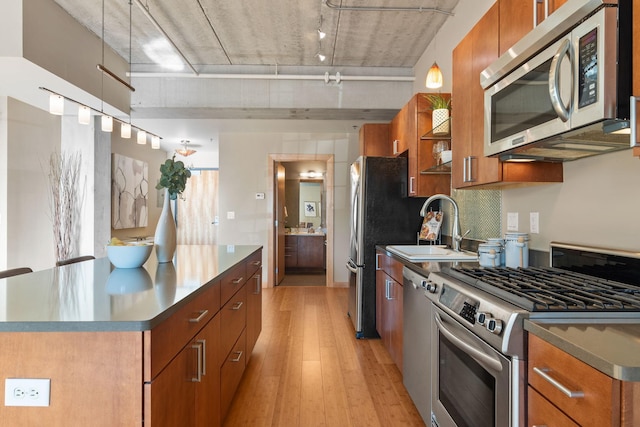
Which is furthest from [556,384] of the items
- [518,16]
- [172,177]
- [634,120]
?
[172,177]

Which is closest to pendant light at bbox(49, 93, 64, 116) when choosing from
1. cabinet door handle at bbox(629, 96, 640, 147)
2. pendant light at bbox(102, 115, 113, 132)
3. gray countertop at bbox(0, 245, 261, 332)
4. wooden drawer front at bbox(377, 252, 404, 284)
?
pendant light at bbox(102, 115, 113, 132)

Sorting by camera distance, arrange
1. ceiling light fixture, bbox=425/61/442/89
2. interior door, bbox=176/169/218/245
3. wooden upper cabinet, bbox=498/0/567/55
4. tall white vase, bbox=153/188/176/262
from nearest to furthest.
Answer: wooden upper cabinet, bbox=498/0/567/55 → tall white vase, bbox=153/188/176/262 → ceiling light fixture, bbox=425/61/442/89 → interior door, bbox=176/169/218/245

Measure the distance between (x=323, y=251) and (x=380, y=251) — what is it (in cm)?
410

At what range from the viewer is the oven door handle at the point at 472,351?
1.15 meters

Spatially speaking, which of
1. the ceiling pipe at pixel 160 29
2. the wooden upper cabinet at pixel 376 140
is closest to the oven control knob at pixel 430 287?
the wooden upper cabinet at pixel 376 140

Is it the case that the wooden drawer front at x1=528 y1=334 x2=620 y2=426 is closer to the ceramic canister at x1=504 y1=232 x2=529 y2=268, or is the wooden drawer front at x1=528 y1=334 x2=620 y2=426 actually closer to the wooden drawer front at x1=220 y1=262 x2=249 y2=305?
the ceramic canister at x1=504 y1=232 x2=529 y2=268

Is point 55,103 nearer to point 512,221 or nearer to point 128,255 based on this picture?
point 128,255

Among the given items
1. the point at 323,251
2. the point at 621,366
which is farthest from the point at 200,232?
the point at 621,366

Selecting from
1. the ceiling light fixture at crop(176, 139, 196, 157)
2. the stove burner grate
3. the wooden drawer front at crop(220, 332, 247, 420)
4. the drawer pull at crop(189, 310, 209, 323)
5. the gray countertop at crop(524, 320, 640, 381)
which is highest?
the ceiling light fixture at crop(176, 139, 196, 157)

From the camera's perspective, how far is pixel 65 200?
4.56 m

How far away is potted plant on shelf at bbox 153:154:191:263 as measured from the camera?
2045mm

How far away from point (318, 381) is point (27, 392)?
1849 mm

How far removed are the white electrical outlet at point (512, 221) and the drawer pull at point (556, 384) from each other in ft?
4.31

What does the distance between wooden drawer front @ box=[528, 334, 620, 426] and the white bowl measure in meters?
1.77
